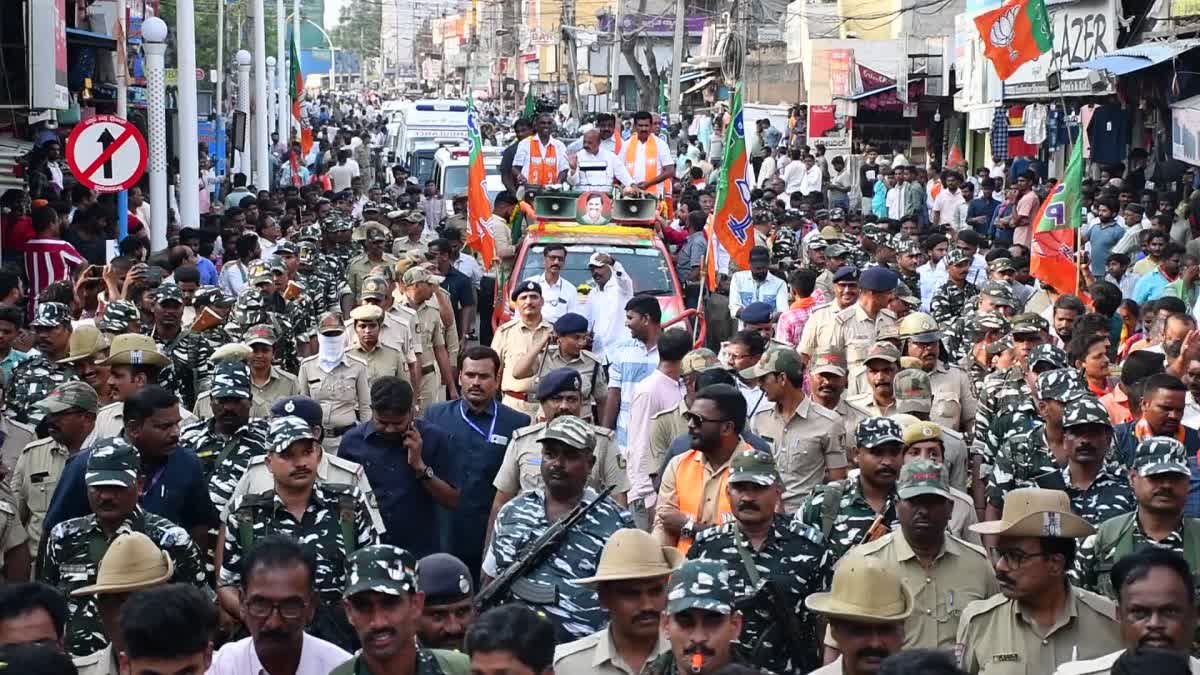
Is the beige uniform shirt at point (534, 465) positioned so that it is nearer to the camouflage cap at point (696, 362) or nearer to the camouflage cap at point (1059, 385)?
the camouflage cap at point (696, 362)

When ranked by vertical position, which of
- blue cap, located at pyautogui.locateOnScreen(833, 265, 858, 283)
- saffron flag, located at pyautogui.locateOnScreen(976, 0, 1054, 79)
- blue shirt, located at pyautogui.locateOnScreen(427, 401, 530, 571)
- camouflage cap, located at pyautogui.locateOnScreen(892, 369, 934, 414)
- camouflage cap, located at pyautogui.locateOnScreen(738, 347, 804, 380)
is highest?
saffron flag, located at pyautogui.locateOnScreen(976, 0, 1054, 79)

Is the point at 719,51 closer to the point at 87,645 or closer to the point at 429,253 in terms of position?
the point at 429,253

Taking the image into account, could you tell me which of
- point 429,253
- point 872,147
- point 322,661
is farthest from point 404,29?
point 322,661

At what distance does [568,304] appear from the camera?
590 inches

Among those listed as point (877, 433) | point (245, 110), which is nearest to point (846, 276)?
point (877, 433)

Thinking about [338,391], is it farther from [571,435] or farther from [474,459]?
[571,435]

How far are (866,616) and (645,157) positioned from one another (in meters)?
16.1

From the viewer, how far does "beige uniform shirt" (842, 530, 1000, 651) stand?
6.93m

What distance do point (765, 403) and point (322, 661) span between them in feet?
15.2

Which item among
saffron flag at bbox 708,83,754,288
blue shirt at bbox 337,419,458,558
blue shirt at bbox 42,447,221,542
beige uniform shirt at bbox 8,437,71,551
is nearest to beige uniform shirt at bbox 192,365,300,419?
blue shirt at bbox 337,419,458,558

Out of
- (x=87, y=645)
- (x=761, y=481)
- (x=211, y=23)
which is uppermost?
(x=211, y=23)

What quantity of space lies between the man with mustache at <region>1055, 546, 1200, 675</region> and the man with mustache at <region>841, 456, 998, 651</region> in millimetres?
852

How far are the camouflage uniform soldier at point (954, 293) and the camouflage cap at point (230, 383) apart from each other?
7.63 m

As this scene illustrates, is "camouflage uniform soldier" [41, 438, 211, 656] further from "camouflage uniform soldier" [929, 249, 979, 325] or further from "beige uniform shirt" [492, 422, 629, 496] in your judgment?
"camouflage uniform soldier" [929, 249, 979, 325]
